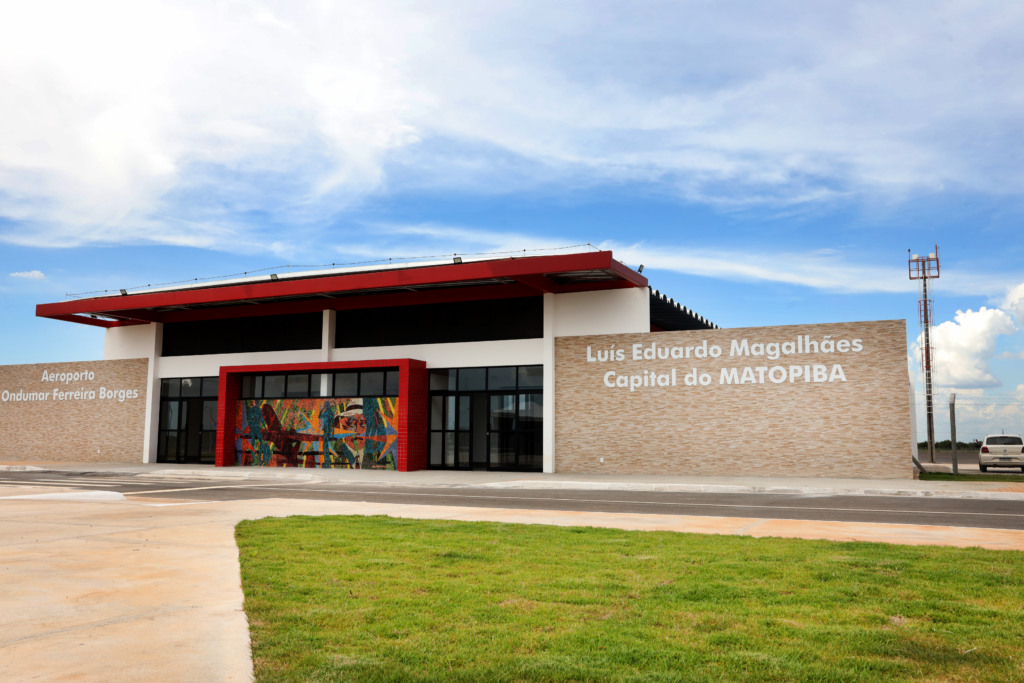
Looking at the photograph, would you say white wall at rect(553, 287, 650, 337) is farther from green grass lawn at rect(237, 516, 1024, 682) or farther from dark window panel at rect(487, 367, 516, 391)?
green grass lawn at rect(237, 516, 1024, 682)

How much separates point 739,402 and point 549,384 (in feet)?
22.3

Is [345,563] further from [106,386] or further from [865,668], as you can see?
[106,386]

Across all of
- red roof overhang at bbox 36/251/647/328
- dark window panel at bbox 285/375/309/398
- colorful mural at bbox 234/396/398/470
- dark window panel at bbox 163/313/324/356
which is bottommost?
colorful mural at bbox 234/396/398/470

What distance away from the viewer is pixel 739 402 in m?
25.7

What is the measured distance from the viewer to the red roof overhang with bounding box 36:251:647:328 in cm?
2717

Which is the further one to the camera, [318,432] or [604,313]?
[318,432]

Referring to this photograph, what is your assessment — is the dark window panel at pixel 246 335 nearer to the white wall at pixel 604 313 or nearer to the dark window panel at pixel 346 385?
the dark window panel at pixel 346 385

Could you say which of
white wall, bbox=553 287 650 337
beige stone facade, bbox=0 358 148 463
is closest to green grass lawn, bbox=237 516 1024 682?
white wall, bbox=553 287 650 337

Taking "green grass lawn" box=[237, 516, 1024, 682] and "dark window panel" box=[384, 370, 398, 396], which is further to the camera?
"dark window panel" box=[384, 370, 398, 396]

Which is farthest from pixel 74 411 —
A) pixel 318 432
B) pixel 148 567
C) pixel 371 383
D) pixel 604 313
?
pixel 148 567

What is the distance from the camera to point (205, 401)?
36219 mm

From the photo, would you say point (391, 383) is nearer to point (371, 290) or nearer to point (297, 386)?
point (371, 290)

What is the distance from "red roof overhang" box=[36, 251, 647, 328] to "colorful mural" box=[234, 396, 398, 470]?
4.24 meters

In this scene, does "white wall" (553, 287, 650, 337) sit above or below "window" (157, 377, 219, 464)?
above
